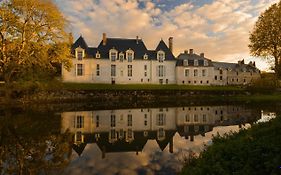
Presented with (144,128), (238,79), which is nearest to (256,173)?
(144,128)

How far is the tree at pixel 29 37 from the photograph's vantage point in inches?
1061

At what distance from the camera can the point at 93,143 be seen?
436 inches

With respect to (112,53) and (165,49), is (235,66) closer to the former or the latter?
(165,49)

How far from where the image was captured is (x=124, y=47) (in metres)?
52.1

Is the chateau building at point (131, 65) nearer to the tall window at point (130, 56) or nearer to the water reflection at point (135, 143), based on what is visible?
the tall window at point (130, 56)

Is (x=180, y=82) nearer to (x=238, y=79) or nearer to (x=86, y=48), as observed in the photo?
(x=86, y=48)

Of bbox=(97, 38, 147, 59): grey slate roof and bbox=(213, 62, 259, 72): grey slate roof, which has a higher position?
bbox=(97, 38, 147, 59): grey slate roof

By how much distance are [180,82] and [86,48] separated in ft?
73.3

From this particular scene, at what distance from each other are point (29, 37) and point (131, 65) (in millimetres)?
25874

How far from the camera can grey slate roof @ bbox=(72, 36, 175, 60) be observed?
49.5m

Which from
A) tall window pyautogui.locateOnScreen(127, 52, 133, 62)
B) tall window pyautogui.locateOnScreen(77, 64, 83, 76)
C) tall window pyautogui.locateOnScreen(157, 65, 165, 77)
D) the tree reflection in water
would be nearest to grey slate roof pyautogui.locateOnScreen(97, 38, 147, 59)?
tall window pyautogui.locateOnScreen(127, 52, 133, 62)

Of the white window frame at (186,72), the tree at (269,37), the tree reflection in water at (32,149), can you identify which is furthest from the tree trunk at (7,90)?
the white window frame at (186,72)

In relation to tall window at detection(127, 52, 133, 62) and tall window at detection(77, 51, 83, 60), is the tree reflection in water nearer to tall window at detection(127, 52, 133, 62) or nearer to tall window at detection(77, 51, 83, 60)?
tall window at detection(77, 51, 83, 60)

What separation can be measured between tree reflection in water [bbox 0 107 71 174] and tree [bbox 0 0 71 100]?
50.1ft
